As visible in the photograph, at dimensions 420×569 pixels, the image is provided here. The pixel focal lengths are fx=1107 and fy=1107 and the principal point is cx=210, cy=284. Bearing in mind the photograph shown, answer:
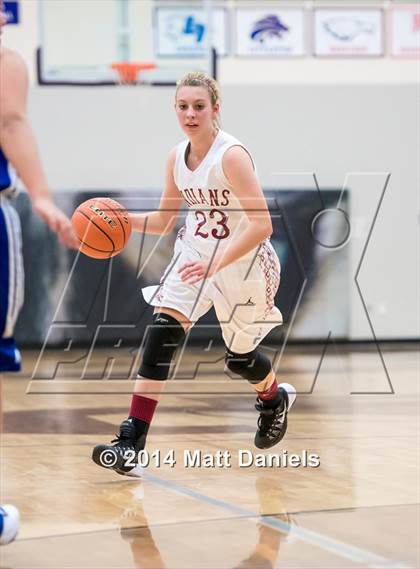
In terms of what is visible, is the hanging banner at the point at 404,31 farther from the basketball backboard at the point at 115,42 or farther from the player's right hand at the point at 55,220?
the player's right hand at the point at 55,220

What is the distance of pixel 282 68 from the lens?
12695mm

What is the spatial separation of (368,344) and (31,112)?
4.58 m

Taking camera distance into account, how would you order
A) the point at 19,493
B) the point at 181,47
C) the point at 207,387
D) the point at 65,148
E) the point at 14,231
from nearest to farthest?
the point at 14,231, the point at 19,493, the point at 207,387, the point at 181,47, the point at 65,148

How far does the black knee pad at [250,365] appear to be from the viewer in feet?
17.4

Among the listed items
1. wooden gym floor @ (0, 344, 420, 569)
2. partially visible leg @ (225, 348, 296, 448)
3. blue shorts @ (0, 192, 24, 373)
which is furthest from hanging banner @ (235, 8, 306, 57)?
blue shorts @ (0, 192, 24, 373)

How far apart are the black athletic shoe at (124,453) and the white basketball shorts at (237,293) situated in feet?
1.91

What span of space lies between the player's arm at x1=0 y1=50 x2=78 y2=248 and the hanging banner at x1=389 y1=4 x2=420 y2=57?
399 inches

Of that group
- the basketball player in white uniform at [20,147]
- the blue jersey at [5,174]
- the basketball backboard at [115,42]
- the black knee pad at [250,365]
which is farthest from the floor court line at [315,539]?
the basketball backboard at [115,42]

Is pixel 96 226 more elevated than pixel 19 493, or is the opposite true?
pixel 96 226

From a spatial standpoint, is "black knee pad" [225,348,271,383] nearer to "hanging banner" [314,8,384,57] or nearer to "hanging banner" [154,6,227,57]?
"hanging banner" [154,6,227,57]

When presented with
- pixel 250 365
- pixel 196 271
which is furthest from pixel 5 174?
pixel 250 365

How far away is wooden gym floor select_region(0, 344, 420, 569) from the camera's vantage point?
3.73 metres

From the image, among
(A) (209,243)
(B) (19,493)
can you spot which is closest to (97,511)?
(B) (19,493)

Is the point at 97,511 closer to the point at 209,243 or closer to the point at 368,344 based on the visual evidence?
the point at 209,243
